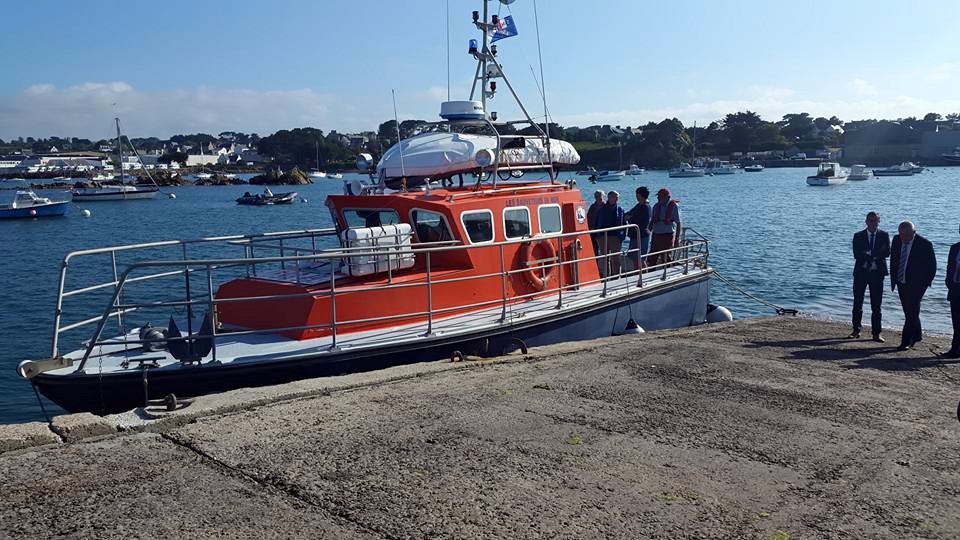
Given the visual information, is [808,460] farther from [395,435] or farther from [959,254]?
[959,254]

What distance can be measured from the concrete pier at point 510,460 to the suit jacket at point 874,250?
2.74 metres

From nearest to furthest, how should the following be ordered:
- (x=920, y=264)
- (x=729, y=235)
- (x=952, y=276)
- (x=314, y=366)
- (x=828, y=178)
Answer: (x=314, y=366) < (x=952, y=276) < (x=920, y=264) < (x=729, y=235) < (x=828, y=178)

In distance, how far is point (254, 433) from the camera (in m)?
5.39

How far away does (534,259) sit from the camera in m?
10.5

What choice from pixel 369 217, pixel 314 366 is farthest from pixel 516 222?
pixel 314 366

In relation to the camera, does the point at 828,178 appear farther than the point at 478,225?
Yes

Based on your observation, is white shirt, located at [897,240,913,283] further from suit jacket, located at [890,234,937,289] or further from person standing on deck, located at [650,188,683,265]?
person standing on deck, located at [650,188,683,265]

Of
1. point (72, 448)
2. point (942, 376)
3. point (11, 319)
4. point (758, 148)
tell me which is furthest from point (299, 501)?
point (758, 148)

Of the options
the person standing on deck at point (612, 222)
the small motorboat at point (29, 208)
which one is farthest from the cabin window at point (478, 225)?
the small motorboat at point (29, 208)

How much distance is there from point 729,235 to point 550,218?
1025 inches

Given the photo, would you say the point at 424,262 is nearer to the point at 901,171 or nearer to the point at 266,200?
the point at 266,200

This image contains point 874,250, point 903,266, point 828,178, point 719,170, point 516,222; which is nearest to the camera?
point 903,266

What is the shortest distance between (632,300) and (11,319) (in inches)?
538

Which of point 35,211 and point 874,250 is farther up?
point 874,250
